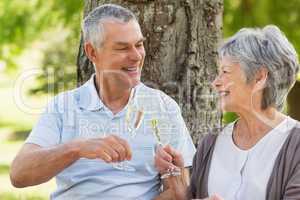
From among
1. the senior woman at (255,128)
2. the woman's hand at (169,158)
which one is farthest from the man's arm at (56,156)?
the senior woman at (255,128)

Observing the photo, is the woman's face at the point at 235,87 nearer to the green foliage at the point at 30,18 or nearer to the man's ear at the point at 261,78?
the man's ear at the point at 261,78

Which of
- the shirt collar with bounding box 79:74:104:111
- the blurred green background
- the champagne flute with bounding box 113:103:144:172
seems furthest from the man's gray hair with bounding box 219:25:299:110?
the blurred green background

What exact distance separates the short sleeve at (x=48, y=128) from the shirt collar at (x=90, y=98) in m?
0.13

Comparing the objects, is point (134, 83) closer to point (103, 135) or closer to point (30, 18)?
point (103, 135)

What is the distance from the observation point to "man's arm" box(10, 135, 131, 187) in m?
2.99

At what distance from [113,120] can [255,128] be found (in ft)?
2.24

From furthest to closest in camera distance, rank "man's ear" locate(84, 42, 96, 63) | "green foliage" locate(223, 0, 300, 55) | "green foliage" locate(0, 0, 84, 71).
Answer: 1. "green foliage" locate(0, 0, 84, 71)
2. "green foliage" locate(223, 0, 300, 55)
3. "man's ear" locate(84, 42, 96, 63)

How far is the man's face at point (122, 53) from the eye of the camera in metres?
3.42

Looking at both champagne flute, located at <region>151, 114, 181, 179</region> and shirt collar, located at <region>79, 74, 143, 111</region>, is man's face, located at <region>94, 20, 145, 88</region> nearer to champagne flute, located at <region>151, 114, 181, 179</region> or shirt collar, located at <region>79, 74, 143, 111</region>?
→ shirt collar, located at <region>79, 74, 143, 111</region>

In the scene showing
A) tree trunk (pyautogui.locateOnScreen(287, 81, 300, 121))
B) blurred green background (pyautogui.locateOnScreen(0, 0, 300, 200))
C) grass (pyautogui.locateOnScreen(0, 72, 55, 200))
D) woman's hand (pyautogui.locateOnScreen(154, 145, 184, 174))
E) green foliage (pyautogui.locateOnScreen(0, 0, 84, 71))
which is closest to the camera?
woman's hand (pyautogui.locateOnScreen(154, 145, 184, 174))

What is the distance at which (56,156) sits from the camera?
314cm

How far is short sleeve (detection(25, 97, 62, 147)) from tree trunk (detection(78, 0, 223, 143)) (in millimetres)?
563

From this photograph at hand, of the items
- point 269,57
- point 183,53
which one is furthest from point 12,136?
point 269,57

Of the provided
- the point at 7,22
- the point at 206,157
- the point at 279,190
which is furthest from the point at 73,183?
the point at 7,22
